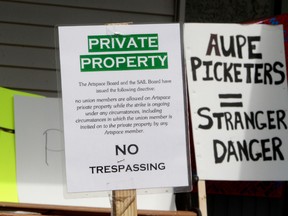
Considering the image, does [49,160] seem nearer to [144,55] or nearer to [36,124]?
[36,124]

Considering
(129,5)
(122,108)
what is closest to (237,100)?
(122,108)

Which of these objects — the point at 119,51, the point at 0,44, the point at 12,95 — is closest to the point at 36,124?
the point at 12,95

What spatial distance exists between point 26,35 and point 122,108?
2.09m

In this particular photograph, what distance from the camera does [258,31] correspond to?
10.9 ft

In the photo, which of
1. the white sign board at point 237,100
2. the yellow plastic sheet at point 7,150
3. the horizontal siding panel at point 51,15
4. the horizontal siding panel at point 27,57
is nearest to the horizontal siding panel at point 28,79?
the horizontal siding panel at point 27,57

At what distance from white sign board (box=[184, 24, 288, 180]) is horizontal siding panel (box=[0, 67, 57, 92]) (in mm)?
1338

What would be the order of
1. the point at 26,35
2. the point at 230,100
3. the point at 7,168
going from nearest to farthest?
the point at 7,168
the point at 230,100
the point at 26,35

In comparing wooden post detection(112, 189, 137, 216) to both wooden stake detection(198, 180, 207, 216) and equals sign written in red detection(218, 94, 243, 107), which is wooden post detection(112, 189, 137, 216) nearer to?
wooden stake detection(198, 180, 207, 216)

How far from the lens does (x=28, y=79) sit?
4230mm

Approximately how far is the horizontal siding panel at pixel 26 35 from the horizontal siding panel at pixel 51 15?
0.04 metres

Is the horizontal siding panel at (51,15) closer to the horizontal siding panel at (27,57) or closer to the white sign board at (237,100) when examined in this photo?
the horizontal siding panel at (27,57)

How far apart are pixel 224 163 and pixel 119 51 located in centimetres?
109

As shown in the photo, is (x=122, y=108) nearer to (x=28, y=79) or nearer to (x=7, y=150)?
(x=7, y=150)

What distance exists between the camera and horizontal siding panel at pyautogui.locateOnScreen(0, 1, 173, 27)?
4.20 m
